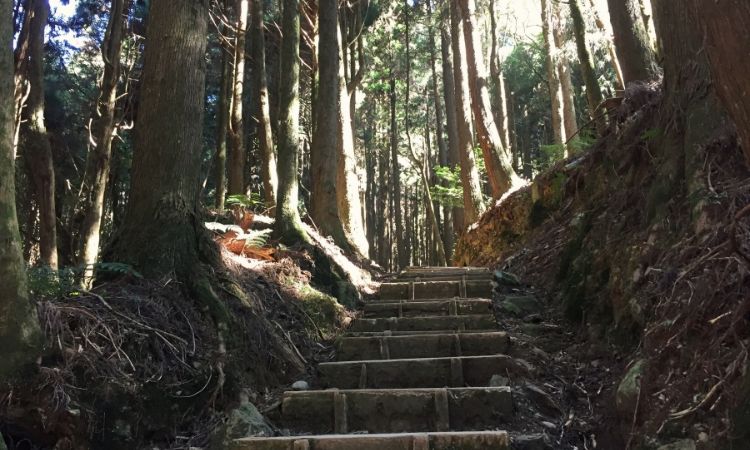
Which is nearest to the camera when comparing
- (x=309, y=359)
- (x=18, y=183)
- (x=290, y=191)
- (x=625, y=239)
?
(x=625, y=239)

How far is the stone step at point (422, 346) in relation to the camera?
598 cm

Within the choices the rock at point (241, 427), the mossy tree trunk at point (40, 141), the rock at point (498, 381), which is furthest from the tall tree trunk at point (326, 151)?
the rock at point (241, 427)

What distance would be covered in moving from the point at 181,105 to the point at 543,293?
4.91 m

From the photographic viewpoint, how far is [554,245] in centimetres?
894

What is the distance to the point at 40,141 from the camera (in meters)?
11.2

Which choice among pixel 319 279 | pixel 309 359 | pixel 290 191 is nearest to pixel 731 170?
pixel 309 359

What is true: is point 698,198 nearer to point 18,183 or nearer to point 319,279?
point 319,279

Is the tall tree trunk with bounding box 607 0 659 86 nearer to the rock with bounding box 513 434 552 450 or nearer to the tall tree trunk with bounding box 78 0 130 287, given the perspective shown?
the rock with bounding box 513 434 552 450

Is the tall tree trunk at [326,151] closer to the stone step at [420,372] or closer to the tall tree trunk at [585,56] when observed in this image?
the tall tree trunk at [585,56]

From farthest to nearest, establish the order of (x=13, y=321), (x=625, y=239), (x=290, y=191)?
(x=290, y=191) → (x=625, y=239) → (x=13, y=321)

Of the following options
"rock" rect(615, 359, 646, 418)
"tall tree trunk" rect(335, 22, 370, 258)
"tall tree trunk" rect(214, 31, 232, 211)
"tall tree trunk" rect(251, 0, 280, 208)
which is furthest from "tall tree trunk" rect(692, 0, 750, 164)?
"tall tree trunk" rect(335, 22, 370, 258)

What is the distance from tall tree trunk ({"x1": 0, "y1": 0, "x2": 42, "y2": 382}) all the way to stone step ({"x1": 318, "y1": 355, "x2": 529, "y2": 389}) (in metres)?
2.66

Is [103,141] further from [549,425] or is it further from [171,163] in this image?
[549,425]

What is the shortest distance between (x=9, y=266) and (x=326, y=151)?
719 cm
